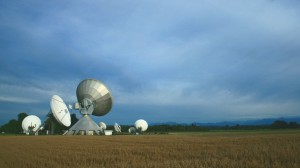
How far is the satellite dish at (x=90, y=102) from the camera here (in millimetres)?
77375

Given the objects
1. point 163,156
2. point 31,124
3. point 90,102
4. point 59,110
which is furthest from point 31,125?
point 163,156

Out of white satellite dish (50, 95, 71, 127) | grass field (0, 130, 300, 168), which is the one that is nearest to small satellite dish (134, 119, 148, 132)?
white satellite dish (50, 95, 71, 127)

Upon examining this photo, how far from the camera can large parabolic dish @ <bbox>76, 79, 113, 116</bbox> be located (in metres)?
77.2

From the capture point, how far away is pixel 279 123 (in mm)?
146125

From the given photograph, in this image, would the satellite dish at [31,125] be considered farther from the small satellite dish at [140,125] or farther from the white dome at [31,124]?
the small satellite dish at [140,125]

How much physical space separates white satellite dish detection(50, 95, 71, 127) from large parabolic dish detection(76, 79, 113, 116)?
13.9 feet

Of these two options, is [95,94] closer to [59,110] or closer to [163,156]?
[59,110]

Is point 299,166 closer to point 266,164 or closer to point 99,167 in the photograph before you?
point 266,164

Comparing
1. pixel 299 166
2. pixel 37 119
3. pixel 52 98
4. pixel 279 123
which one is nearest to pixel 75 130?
pixel 52 98

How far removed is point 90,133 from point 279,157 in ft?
219

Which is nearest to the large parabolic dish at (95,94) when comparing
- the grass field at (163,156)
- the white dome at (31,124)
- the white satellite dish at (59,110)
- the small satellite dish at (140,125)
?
the white satellite dish at (59,110)

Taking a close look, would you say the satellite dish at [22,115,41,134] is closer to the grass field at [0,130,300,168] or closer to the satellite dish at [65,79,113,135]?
the satellite dish at [65,79,113,135]

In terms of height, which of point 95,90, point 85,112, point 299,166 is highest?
point 95,90

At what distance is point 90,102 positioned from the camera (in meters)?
77.8
